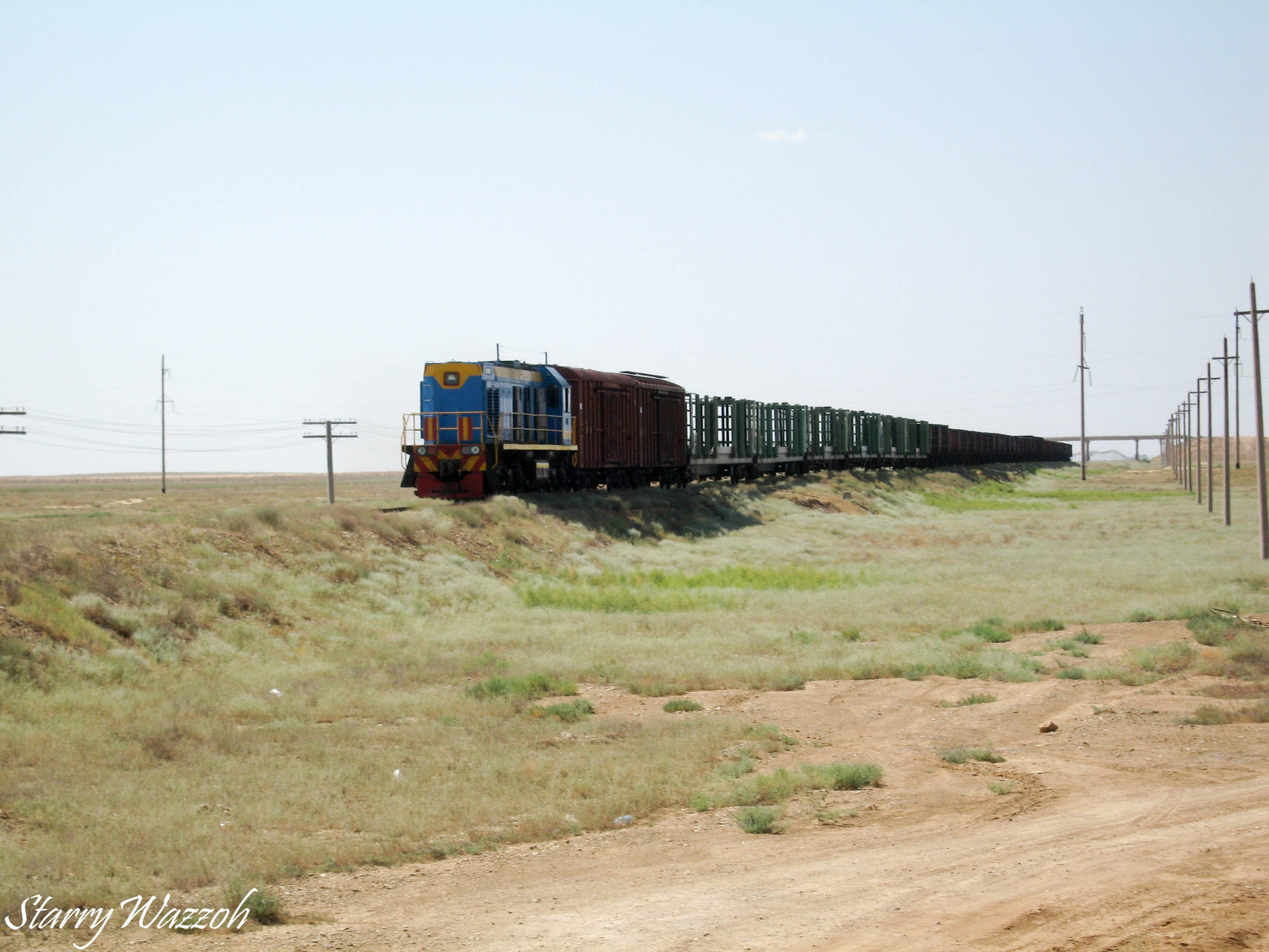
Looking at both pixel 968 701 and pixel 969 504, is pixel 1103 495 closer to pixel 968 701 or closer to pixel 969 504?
pixel 969 504

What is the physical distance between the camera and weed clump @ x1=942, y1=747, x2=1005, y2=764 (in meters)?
11.5

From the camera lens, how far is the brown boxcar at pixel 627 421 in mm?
35781

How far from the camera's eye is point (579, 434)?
117ft

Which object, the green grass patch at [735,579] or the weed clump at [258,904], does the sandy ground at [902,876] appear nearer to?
the weed clump at [258,904]

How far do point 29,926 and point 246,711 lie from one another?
707cm

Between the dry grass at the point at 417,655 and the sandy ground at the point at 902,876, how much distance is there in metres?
0.86

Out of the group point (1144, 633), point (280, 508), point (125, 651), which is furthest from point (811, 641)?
point (280, 508)

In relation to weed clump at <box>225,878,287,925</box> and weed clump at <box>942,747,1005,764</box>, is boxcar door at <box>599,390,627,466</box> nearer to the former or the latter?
weed clump at <box>942,747,1005,764</box>

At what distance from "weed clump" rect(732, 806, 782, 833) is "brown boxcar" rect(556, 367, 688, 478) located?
25946 millimetres

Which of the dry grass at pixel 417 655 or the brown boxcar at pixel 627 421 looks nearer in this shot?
the dry grass at pixel 417 655

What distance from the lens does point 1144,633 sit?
62.5 ft

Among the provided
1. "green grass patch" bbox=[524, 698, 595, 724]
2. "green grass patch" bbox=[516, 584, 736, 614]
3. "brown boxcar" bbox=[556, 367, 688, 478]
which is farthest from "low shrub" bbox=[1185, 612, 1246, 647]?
"brown boxcar" bbox=[556, 367, 688, 478]

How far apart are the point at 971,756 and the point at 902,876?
14.5ft

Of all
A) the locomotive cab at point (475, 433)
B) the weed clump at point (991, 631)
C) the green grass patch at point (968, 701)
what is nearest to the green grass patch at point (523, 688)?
the green grass patch at point (968, 701)
